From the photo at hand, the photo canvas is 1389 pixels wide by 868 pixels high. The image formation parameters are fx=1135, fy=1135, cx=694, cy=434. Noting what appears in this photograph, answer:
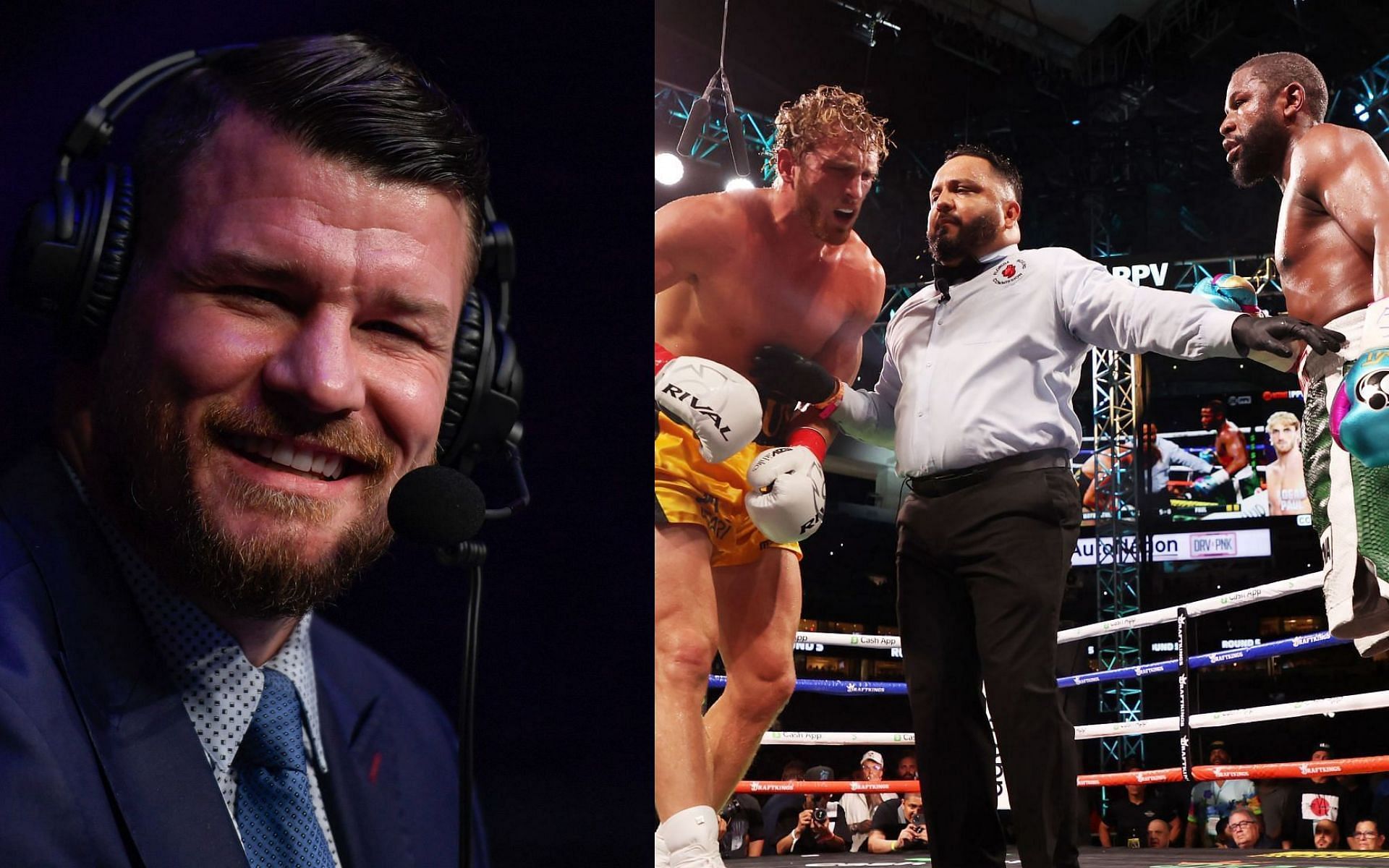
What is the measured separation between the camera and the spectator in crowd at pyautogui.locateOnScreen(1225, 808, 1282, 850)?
3.83m

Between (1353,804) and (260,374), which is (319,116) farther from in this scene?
(1353,804)

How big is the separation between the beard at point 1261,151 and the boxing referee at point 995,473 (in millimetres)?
405

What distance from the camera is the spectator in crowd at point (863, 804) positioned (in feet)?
10.3

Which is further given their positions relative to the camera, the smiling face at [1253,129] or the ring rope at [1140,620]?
the ring rope at [1140,620]

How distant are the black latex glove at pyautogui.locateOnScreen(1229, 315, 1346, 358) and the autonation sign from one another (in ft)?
2.98

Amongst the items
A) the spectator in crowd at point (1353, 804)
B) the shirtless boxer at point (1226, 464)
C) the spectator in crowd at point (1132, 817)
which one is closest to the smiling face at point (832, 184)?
the shirtless boxer at point (1226, 464)

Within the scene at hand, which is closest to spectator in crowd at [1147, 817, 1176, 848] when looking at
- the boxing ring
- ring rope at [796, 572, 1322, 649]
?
the boxing ring

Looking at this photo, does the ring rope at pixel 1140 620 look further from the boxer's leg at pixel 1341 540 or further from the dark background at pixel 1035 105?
the boxer's leg at pixel 1341 540

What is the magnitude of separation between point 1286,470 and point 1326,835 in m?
1.23

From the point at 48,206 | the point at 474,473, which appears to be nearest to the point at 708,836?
the point at 474,473

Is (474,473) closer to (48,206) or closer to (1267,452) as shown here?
(48,206)

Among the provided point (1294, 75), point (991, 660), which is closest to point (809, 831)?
point (991, 660)

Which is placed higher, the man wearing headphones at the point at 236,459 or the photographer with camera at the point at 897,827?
the man wearing headphones at the point at 236,459

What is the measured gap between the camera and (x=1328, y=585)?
2.09m
